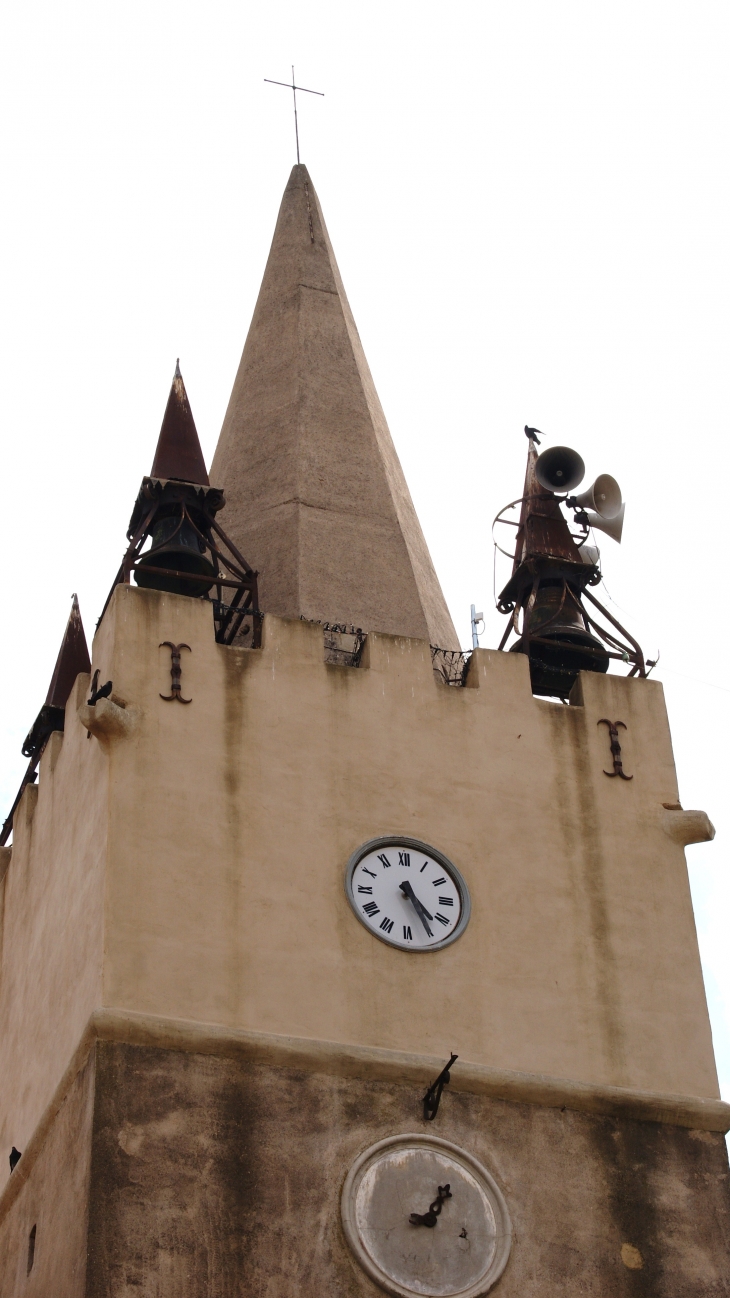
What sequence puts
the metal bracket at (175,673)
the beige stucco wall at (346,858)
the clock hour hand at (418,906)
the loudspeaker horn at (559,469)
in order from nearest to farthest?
the beige stucco wall at (346,858) → the clock hour hand at (418,906) → the metal bracket at (175,673) → the loudspeaker horn at (559,469)

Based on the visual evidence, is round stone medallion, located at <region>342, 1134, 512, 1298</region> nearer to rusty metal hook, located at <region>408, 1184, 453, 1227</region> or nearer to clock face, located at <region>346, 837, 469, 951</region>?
rusty metal hook, located at <region>408, 1184, 453, 1227</region>

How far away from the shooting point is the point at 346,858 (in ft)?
67.3

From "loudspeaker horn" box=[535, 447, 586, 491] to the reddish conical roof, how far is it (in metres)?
5.30

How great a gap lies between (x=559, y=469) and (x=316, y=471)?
2.68m

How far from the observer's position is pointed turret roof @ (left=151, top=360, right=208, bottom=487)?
23.9 metres

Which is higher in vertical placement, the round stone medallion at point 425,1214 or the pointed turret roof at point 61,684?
the pointed turret roof at point 61,684

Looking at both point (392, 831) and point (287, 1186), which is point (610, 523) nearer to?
point (392, 831)

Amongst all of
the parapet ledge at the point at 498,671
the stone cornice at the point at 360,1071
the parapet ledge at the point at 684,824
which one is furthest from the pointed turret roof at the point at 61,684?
the parapet ledge at the point at 684,824

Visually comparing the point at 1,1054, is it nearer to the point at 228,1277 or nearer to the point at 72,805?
the point at 72,805

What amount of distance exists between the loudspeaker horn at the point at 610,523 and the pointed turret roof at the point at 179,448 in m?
4.32

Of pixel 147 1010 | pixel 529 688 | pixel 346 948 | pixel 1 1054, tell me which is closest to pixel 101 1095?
pixel 147 1010

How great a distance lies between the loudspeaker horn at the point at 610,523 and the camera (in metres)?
25.0

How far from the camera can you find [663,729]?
74.5ft

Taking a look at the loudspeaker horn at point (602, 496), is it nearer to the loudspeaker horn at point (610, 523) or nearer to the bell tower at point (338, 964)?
the loudspeaker horn at point (610, 523)
